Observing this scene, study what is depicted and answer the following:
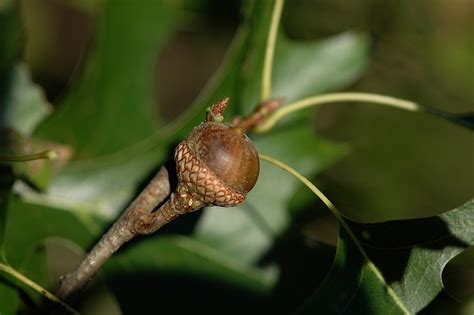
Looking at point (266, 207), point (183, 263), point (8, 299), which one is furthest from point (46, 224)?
point (266, 207)

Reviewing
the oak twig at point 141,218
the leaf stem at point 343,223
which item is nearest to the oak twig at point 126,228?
the oak twig at point 141,218

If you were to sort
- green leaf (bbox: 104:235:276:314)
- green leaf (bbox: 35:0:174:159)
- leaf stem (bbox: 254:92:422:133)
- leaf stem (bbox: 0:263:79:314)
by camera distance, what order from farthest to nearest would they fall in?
green leaf (bbox: 35:0:174:159) → green leaf (bbox: 104:235:276:314) → leaf stem (bbox: 254:92:422:133) → leaf stem (bbox: 0:263:79:314)

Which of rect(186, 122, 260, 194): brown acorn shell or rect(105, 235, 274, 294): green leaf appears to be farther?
rect(105, 235, 274, 294): green leaf

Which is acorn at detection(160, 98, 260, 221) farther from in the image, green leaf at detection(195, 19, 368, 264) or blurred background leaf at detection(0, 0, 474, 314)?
green leaf at detection(195, 19, 368, 264)

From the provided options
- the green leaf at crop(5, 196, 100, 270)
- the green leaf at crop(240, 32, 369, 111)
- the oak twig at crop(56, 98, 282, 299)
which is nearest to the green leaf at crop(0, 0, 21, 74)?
the green leaf at crop(5, 196, 100, 270)

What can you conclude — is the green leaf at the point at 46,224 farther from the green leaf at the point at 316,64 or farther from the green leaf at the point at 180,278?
the green leaf at the point at 316,64

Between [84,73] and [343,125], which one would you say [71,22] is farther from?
[84,73]

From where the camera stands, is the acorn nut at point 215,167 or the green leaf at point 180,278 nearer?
the acorn nut at point 215,167
